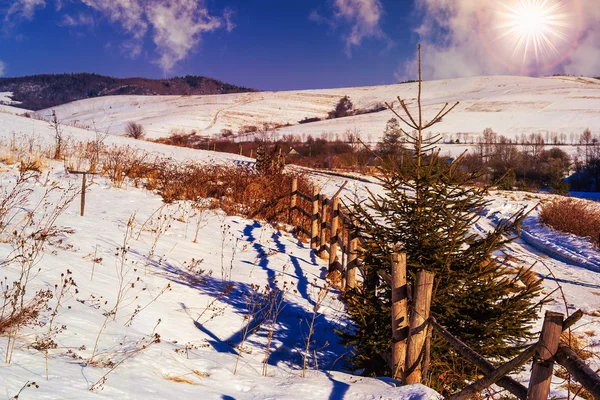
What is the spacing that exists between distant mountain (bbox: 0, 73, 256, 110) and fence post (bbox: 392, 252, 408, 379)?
15872 centimetres

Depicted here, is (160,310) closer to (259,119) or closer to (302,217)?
(302,217)

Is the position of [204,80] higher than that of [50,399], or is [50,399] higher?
[204,80]

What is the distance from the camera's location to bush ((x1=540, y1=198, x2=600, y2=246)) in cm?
1711

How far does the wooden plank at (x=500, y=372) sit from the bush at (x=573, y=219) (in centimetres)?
1609

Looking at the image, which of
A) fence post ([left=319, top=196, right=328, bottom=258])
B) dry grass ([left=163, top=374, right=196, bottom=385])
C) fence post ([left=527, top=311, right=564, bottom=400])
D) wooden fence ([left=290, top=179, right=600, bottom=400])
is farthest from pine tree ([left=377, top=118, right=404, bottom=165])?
dry grass ([left=163, top=374, right=196, bottom=385])

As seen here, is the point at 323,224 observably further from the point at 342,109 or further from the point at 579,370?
the point at 342,109

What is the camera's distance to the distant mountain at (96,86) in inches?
6230

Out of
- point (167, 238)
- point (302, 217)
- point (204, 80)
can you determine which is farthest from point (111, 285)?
point (204, 80)

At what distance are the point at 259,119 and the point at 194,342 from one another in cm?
8072

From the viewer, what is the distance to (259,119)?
273ft

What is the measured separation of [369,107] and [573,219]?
86.1 m

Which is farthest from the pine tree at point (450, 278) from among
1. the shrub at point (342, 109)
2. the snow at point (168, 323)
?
the shrub at point (342, 109)

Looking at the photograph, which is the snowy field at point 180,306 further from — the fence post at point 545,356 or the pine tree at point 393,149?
the pine tree at point 393,149

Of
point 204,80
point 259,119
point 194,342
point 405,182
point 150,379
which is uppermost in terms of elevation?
point 204,80
